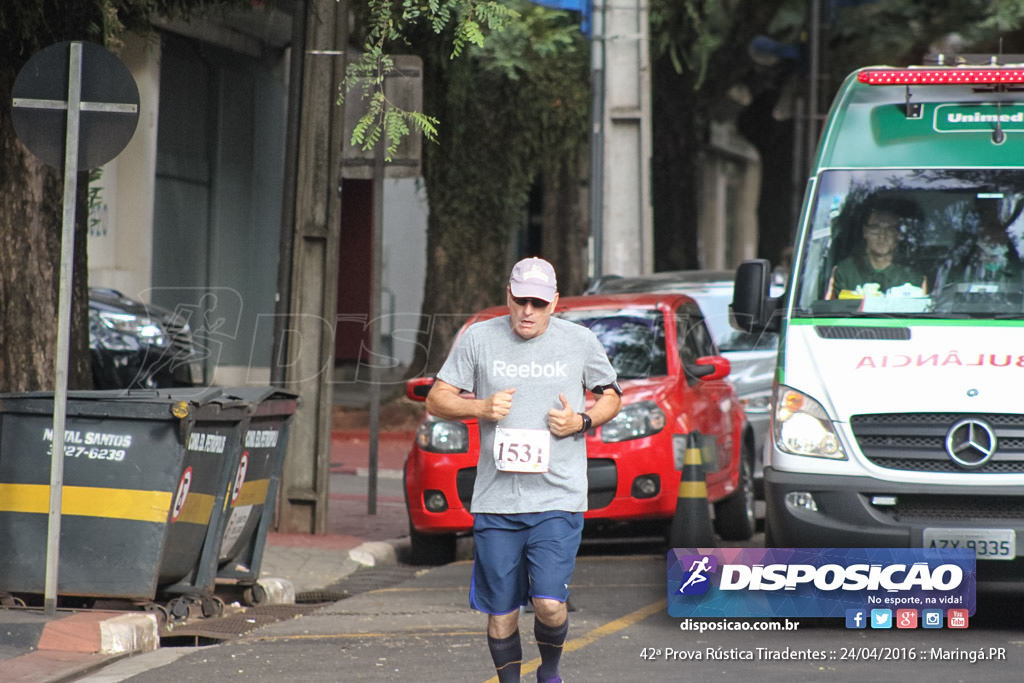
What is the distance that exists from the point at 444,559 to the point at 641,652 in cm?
369

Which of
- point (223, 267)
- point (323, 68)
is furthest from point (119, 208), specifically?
point (323, 68)

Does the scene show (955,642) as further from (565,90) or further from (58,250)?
(565,90)

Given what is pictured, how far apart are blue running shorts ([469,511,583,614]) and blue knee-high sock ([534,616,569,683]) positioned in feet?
0.36

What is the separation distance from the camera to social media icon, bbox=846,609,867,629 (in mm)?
7914

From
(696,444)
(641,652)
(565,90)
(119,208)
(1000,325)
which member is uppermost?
(565,90)

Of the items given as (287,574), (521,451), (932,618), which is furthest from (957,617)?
(287,574)

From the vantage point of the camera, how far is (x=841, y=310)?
8.76 meters

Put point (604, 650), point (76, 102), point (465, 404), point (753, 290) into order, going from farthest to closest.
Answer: point (753, 290), point (76, 102), point (604, 650), point (465, 404)

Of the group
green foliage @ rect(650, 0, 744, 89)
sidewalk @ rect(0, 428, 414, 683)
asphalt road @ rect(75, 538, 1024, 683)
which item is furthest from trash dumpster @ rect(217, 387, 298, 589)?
green foliage @ rect(650, 0, 744, 89)

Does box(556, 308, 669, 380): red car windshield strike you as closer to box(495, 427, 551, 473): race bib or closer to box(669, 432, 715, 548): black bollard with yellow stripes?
box(669, 432, 715, 548): black bollard with yellow stripes

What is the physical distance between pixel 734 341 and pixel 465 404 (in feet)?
25.6

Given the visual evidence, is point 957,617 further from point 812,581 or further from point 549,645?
point 549,645

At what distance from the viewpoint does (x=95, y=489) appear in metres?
8.12

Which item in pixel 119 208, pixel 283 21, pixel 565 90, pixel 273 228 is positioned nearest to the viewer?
pixel 119 208
